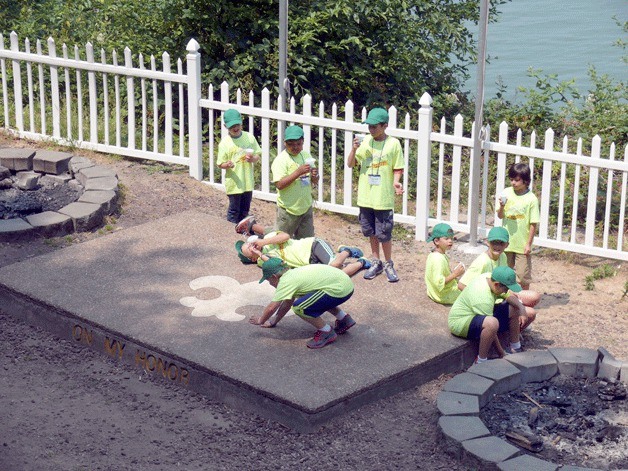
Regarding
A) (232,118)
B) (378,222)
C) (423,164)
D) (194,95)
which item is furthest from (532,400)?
(194,95)

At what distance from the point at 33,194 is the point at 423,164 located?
12.8 ft

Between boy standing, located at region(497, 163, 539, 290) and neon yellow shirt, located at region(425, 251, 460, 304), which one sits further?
boy standing, located at region(497, 163, 539, 290)

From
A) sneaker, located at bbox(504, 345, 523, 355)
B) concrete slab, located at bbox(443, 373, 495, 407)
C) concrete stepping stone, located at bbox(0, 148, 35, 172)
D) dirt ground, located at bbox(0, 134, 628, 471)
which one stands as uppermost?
concrete stepping stone, located at bbox(0, 148, 35, 172)

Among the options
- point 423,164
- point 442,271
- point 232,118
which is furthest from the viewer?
point 423,164

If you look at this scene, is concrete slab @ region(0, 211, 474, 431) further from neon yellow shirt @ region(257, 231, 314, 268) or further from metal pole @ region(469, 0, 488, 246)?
metal pole @ region(469, 0, 488, 246)

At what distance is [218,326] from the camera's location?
7.44 m

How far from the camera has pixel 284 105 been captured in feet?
33.9

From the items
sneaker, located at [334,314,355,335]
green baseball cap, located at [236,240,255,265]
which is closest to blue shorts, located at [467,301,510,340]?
sneaker, located at [334,314,355,335]

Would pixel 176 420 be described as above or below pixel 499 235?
below

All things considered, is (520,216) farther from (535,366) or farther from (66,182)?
(66,182)

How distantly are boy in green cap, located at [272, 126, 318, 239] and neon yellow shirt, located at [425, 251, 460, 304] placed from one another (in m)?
1.34

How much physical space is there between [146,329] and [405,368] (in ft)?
6.16

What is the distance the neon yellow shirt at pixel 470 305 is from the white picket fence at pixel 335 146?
221 cm

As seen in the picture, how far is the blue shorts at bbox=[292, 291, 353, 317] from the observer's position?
22.8 ft
